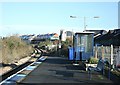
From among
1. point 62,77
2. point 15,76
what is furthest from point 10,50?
point 62,77

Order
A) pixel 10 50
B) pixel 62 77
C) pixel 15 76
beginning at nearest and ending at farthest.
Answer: pixel 62 77 < pixel 15 76 < pixel 10 50

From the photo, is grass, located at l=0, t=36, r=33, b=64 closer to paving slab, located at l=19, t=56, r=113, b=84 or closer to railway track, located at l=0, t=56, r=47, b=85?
railway track, located at l=0, t=56, r=47, b=85

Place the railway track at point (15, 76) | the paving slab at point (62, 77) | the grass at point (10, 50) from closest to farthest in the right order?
the railway track at point (15, 76) < the paving slab at point (62, 77) < the grass at point (10, 50)

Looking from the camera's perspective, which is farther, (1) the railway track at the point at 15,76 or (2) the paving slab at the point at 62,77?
(2) the paving slab at the point at 62,77

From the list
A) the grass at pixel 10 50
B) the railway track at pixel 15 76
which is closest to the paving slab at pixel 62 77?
the railway track at pixel 15 76

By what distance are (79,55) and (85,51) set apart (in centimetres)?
75

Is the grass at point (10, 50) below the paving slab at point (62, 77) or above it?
above

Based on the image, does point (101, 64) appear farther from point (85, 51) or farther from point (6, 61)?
point (6, 61)

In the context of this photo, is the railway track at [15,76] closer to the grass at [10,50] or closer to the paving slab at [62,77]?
the paving slab at [62,77]

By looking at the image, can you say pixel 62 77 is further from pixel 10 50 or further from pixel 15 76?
pixel 10 50

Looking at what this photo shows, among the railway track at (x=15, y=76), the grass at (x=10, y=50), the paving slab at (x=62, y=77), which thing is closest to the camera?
the railway track at (x=15, y=76)

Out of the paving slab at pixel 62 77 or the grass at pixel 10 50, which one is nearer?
the paving slab at pixel 62 77

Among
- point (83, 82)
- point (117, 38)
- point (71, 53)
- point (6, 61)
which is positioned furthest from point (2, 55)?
point (83, 82)

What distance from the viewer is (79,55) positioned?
31047 millimetres
